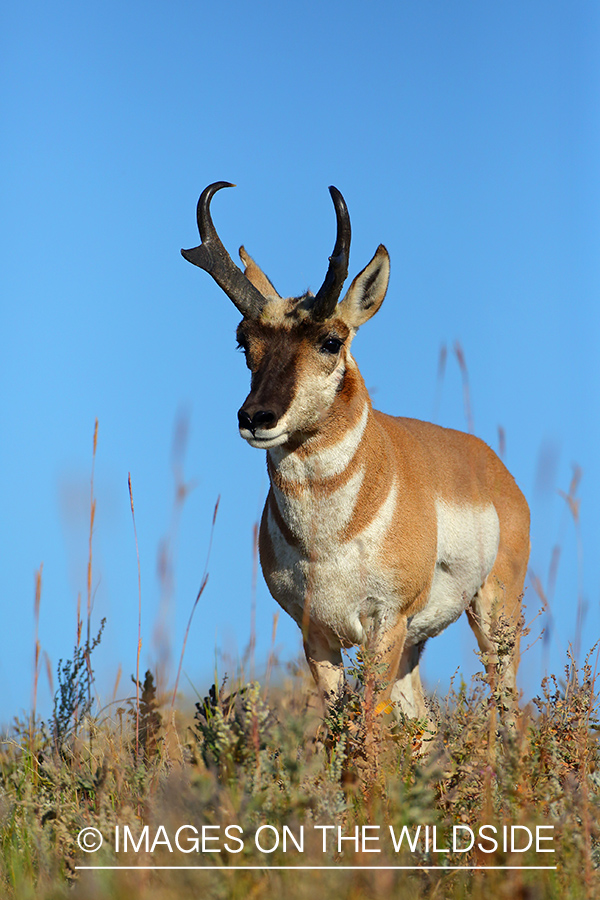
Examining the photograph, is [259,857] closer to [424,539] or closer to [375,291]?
[424,539]

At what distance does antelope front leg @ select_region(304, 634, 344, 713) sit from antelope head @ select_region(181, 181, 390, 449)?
1209mm

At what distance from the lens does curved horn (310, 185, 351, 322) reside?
4.76m

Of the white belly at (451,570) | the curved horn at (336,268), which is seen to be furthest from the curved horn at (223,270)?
the white belly at (451,570)

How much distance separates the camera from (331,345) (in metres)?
4.84

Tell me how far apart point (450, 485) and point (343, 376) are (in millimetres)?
1506

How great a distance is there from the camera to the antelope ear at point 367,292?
202 inches

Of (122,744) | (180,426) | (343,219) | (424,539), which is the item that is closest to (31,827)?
(122,744)

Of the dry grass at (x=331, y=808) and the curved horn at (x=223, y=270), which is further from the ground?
the curved horn at (x=223, y=270)

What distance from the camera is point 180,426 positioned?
3.97m

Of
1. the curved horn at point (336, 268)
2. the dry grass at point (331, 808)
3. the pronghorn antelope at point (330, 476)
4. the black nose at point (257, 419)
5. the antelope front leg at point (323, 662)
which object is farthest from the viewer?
the antelope front leg at point (323, 662)

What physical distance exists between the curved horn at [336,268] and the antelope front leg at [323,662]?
1855 mm

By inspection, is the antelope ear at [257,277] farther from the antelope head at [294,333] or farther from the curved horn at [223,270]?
the curved horn at [223,270]

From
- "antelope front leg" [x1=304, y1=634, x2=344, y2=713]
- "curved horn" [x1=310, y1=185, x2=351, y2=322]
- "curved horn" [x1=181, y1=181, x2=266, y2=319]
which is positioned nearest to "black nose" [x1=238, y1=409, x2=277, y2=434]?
"curved horn" [x1=310, y1=185, x2=351, y2=322]

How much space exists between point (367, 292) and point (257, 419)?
138 centimetres
